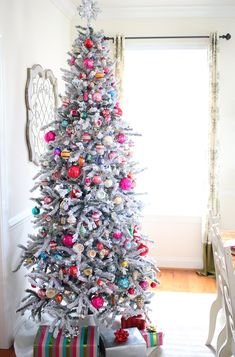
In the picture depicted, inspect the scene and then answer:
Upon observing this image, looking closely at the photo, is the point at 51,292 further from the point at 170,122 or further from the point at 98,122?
the point at 170,122

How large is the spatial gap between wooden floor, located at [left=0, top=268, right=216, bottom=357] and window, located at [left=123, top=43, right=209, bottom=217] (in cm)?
68

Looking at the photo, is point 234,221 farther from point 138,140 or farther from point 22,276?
point 22,276

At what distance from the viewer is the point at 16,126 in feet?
9.50

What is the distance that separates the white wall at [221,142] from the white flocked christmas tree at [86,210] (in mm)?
1811

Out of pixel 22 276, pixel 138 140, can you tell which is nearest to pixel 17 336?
pixel 22 276

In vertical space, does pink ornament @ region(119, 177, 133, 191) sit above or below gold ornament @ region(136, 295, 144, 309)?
above

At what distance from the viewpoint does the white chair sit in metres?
1.88

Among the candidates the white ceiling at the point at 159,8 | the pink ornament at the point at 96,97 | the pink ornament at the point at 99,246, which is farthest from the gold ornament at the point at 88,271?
the white ceiling at the point at 159,8

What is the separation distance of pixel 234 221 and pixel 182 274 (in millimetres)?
853

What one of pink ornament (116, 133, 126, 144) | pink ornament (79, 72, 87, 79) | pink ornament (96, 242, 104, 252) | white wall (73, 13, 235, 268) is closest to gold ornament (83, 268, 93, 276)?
pink ornament (96, 242, 104, 252)

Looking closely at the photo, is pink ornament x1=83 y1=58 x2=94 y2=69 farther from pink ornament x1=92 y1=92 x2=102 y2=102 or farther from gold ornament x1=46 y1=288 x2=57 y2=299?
gold ornament x1=46 y1=288 x2=57 y2=299

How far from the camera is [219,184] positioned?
4.32 metres

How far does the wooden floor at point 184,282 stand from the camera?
12.8 ft

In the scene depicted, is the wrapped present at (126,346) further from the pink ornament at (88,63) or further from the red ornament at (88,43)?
the red ornament at (88,43)
